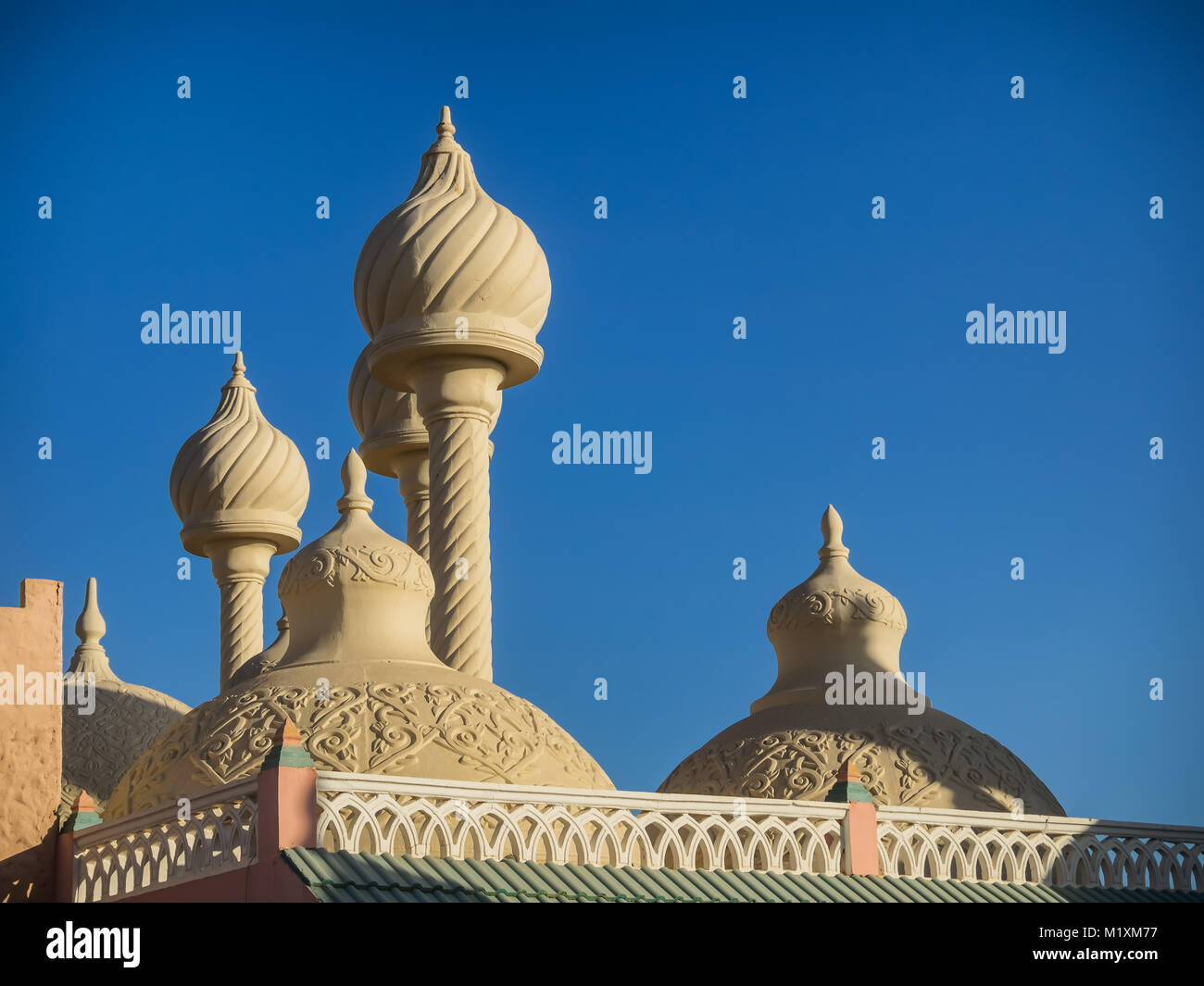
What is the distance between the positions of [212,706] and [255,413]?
812cm

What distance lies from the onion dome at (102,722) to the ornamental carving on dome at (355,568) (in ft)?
17.2

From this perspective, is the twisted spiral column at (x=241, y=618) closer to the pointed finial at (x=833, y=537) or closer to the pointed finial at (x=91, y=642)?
the pointed finial at (x=91, y=642)

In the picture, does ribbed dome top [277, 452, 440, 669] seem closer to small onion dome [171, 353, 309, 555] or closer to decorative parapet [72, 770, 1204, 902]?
decorative parapet [72, 770, 1204, 902]

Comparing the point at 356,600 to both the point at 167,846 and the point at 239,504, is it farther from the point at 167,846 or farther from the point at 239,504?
the point at 239,504

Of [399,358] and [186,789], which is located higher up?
[399,358]

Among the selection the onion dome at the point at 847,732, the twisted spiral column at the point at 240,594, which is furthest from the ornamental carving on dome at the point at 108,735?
the onion dome at the point at 847,732

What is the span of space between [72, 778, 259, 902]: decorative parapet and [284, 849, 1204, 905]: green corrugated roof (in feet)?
1.82

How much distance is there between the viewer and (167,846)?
1295 cm

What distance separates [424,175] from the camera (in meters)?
20.3

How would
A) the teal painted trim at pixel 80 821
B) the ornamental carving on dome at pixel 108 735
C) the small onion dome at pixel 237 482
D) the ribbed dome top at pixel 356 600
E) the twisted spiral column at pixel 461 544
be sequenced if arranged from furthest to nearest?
1. the small onion dome at pixel 237 482
2. the ornamental carving on dome at pixel 108 735
3. the twisted spiral column at pixel 461 544
4. the ribbed dome top at pixel 356 600
5. the teal painted trim at pixel 80 821

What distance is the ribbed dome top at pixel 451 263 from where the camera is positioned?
19.3 meters
